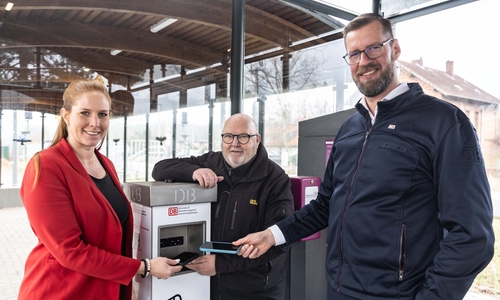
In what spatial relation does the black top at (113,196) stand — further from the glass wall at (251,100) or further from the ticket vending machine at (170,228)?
the glass wall at (251,100)

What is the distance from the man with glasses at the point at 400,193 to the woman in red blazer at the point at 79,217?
86 centimetres

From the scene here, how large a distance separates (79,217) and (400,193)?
1.30m

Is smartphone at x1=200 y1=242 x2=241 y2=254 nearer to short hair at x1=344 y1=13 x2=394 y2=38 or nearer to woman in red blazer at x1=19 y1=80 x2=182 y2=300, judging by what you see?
woman in red blazer at x1=19 y1=80 x2=182 y2=300

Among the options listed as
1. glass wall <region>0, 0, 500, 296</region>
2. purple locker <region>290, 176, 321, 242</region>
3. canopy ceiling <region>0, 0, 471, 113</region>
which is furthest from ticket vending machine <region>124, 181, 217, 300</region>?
canopy ceiling <region>0, 0, 471, 113</region>

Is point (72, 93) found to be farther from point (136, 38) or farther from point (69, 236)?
point (136, 38)

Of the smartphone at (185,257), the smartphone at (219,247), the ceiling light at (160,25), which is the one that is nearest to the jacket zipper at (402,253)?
the smartphone at (219,247)

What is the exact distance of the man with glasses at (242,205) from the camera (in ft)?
6.79

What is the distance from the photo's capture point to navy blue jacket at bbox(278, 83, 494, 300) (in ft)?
4.15

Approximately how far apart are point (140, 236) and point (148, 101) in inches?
89.1

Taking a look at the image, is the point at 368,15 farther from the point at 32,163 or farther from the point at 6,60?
the point at 6,60

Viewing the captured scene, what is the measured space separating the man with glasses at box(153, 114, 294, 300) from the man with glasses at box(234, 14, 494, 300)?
0.52 metres

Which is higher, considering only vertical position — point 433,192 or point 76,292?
point 433,192

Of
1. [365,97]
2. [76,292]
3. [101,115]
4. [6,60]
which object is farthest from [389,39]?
[6,60]

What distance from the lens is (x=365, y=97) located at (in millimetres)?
1667
